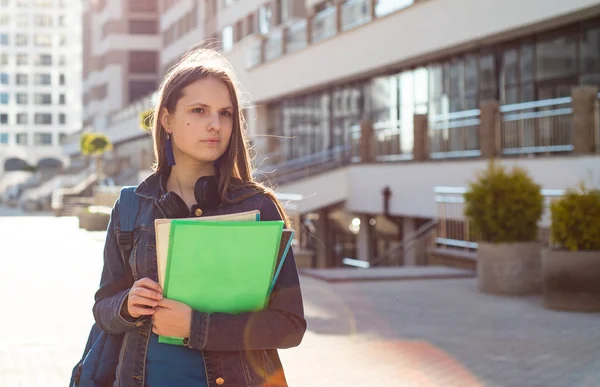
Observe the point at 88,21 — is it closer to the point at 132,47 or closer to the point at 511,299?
the point at 132,47

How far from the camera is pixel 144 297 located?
2830mm

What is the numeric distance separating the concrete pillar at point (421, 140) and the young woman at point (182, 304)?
2139 cm

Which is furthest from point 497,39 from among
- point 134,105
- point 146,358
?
point 134,105

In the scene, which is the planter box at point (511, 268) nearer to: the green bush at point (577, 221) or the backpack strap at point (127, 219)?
the green bush at point (577, 221)

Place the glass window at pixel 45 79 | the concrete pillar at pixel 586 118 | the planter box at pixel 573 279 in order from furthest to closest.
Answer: the glass window at pixel 45 79 → the concrete pillar at pixel 586 118 → the planter box at pixel 573 279

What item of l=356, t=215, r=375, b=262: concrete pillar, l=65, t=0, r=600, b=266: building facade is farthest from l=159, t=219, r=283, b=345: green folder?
l=356, t=215, r=375, b=262: concrete pillar

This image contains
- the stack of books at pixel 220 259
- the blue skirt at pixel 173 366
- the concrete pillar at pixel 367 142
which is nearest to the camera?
the stack of books at pixel 220 259

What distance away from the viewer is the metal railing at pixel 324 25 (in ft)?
107

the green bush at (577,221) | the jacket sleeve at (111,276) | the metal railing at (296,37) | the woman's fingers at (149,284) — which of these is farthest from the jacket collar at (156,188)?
the metal railing at (296,37)

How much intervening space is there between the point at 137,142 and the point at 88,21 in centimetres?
2913

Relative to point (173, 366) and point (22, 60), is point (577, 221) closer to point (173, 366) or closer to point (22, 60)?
point (173, 366)

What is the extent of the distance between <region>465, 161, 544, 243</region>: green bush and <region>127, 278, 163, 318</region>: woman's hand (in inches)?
454

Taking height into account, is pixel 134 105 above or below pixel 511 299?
above

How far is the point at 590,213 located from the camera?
12.2 meters
